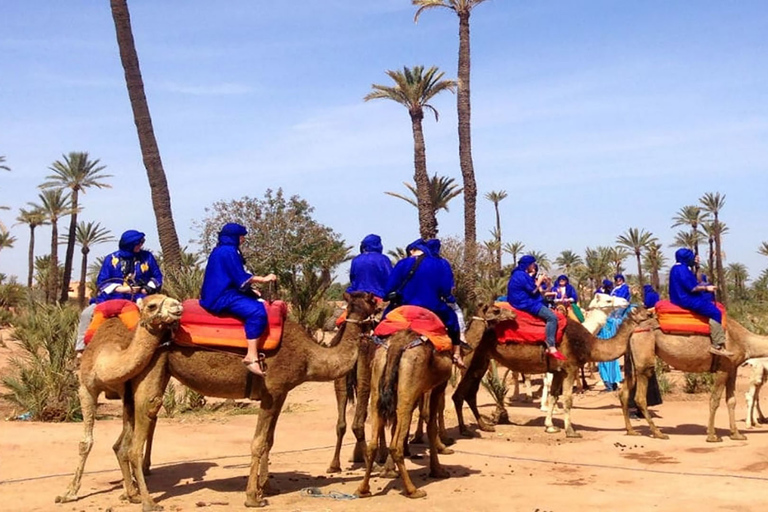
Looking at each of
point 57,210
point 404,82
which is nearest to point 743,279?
point 404,82

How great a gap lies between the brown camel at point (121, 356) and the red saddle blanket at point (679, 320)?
7.32 metres

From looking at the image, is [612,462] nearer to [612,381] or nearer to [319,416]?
[319,416]

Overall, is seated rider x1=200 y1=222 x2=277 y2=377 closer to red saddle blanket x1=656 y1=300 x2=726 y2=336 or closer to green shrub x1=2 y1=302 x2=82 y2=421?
green shrub x1=2 y1=302 x2=82 y2=421

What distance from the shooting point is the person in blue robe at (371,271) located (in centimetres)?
954

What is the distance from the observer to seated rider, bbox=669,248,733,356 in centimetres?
1145

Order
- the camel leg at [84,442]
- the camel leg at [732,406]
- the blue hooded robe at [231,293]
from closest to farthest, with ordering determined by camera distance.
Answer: the blue hooded robe at [231,293] → the camel leg at [84,442] → the camel leg at [732,406]

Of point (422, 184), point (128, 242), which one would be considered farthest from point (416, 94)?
point (128, 242)

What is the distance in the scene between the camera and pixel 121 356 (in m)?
7.65

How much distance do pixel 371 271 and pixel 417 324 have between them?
1.45 m

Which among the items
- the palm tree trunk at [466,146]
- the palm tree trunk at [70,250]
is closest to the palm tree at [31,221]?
the palm tree trunk at [70,250]

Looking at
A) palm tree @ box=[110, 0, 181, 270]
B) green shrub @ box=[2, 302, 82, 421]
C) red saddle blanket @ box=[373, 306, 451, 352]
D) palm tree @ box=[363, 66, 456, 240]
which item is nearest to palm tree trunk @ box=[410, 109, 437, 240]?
palm tree @ box=[363, 66, 456, 240]

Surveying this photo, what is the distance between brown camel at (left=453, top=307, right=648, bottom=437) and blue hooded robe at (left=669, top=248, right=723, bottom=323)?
0.64 m

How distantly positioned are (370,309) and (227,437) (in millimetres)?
4046

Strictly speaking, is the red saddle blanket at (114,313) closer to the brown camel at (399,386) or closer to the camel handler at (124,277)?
the camel handler at (124,277)
